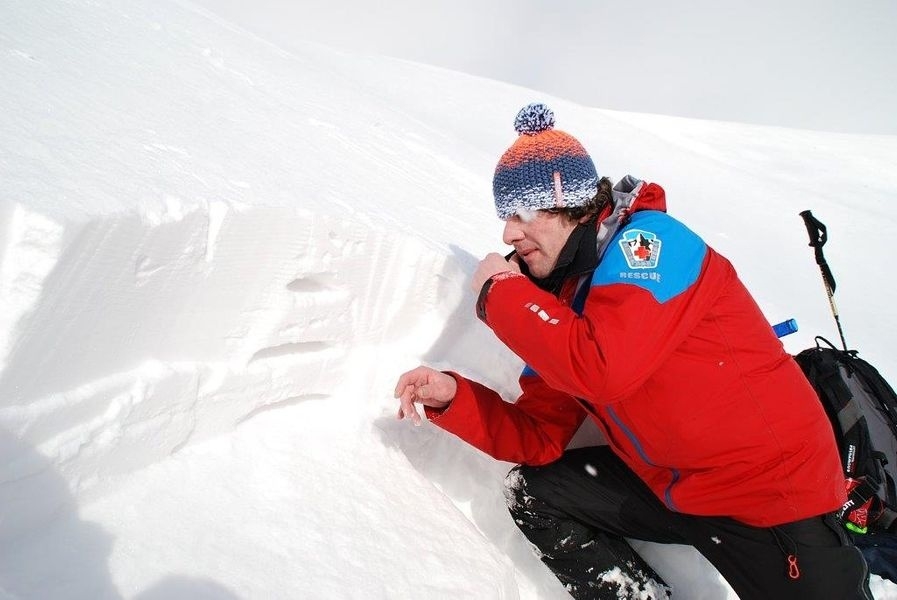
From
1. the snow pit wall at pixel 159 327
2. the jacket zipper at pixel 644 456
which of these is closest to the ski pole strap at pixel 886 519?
the jacket zipper at pixel 644 456

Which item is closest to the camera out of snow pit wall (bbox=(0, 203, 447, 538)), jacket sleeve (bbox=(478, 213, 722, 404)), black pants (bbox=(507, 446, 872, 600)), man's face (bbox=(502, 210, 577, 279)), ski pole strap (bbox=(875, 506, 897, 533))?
snow pit wall (bbox=(0, 203, 447, 538))

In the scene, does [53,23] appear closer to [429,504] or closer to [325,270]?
[325,270]

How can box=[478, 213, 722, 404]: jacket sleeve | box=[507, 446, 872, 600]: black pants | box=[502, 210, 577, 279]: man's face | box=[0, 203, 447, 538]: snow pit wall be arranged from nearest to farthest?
box=[0, 203, 447, 538]: snow pit wall → box=[478, 213, 722, 404]: jacket sleeve → box=[507, 446, 872, 600]: black pants → box=[502, 210, 577, 279]: man's face

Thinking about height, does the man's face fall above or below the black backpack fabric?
above

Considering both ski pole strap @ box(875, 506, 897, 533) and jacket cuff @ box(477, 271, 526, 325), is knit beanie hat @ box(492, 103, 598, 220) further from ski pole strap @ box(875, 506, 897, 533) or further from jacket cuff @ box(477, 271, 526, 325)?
ski pole strap @ box(875, 506, 897, 533)

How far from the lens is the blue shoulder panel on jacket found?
135cm

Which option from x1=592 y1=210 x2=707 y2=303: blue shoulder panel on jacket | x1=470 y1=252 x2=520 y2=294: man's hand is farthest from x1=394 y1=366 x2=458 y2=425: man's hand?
x1=592 y1=210 x2=707 y2=303: blue shoulder panel on jacket

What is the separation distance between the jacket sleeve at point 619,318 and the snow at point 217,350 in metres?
0.64

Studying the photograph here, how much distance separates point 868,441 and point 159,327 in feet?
6.66

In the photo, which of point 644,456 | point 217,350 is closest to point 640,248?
point 644,456

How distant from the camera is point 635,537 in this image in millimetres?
1826

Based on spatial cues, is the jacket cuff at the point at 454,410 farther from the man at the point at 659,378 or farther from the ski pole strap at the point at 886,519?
the ski pole strap at the point at 886,519

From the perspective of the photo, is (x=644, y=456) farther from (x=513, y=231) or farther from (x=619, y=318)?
(x=513, y=231)

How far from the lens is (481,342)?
85.6 inches
